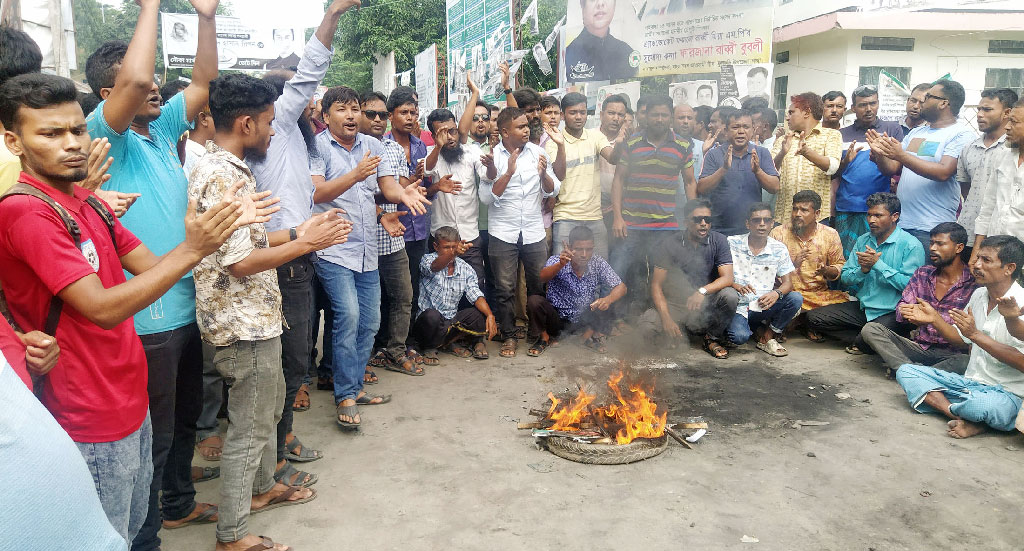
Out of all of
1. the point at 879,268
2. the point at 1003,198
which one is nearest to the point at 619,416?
the point at 879,268

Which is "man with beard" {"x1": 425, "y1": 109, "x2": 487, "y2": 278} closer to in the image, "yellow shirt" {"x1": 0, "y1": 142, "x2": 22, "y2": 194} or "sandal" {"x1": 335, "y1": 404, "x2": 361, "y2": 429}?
"sandal" {"x1": 335, "y1": 404, "x2": 361, "y2": 429}

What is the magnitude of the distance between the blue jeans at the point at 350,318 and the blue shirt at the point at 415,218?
1505mm

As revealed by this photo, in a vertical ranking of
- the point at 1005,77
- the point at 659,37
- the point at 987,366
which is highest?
the point at 1005,77

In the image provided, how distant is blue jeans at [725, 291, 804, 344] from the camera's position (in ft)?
22.9

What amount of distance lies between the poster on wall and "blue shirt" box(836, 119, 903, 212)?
5.37ft

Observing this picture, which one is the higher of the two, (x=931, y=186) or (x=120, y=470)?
(x=931, y=186)

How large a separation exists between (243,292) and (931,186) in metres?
6.51

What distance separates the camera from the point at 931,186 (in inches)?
265

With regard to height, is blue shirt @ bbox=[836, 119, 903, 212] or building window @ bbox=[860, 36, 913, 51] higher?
building window @ bbox=[860, 36, 913, 51]

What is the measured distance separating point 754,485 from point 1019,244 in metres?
2.83

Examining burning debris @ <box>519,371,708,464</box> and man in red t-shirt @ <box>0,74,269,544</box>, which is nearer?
man in red t-shirt @ <box>0,74,269,544</box>

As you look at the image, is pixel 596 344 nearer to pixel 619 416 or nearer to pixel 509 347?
pixel 509 347

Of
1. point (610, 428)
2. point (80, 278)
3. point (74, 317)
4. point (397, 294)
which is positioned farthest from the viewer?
point (397, 294)

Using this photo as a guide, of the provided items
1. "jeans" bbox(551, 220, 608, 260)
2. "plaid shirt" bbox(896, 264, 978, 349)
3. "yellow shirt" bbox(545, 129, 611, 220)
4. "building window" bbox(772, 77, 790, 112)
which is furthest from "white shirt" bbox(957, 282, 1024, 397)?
"building window" bbox(772, 77, 790, 112)
